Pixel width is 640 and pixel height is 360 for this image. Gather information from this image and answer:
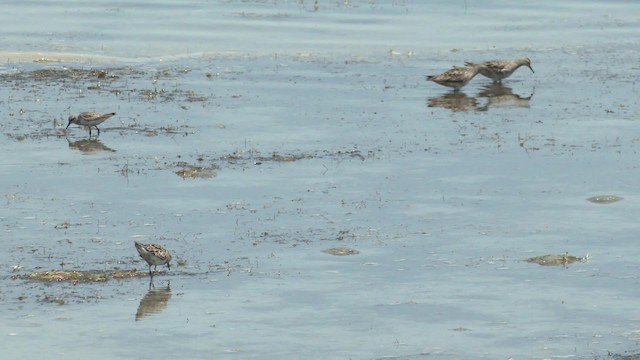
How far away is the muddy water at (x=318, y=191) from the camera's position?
55.4 feet

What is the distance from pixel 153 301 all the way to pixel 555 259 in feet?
17.3

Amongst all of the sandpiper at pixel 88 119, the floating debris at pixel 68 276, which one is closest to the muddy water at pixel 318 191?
the floating debris at pixel 68 276

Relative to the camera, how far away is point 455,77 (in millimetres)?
31562

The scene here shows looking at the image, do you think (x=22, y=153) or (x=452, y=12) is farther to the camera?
(x=452, y=12)

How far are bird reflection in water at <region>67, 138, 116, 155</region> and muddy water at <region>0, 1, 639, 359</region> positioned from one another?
0.07 m

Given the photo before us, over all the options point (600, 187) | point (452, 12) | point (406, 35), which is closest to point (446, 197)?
point (600, 187)

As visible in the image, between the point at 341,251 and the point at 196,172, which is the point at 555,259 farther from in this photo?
the point at 196,172

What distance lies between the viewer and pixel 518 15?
42625 millimetres

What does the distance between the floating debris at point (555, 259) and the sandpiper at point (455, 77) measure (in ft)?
39.8

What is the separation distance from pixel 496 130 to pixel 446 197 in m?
5.30

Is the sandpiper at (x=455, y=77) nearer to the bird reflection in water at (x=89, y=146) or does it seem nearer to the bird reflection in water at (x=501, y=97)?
the bird reflection in water at (x=501, y=97)

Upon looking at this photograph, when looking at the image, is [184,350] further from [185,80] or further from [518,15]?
[518,15]

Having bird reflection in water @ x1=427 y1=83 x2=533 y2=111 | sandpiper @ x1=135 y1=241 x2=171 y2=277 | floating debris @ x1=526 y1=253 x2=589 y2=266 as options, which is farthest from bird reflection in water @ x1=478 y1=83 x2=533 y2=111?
sandpiper @ x1=135 y1=241 x2=171 y2=277

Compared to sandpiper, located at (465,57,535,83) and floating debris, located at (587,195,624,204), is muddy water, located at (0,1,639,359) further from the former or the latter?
sandpiper, located at (465,57,535,83)
